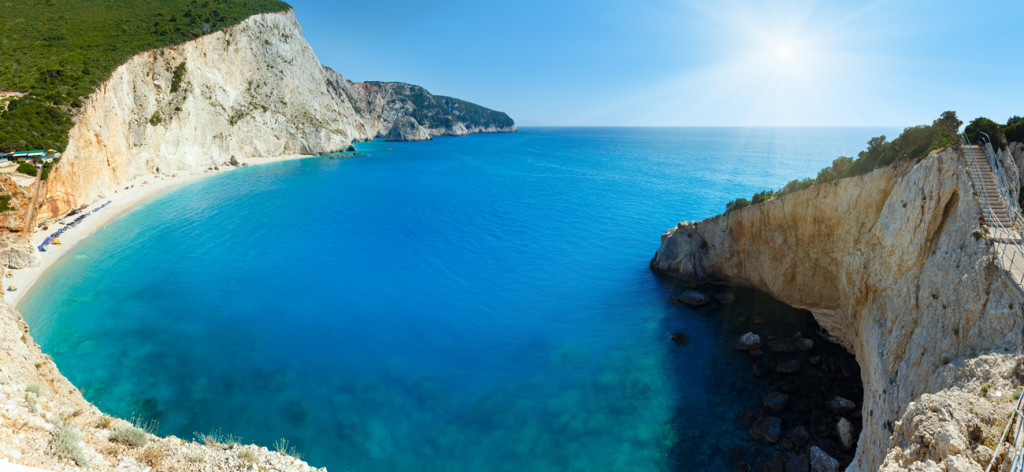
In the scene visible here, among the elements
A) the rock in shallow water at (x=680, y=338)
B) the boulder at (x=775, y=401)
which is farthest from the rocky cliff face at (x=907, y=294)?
the rock in shallow water at (x=680, y=338)

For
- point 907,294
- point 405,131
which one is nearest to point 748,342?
point 907,294

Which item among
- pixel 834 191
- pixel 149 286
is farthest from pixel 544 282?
pixel 149 286

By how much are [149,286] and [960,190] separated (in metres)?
43.7

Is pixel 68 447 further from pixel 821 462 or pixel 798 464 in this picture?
pixel 821 462

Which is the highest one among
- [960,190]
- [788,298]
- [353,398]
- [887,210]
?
[960,190]

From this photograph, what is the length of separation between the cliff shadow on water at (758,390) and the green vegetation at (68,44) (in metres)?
55.7

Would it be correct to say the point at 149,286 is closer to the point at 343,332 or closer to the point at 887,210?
the point at 343,332

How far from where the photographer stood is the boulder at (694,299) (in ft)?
91.5

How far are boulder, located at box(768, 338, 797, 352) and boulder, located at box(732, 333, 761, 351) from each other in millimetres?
699

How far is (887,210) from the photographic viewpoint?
18.4 m

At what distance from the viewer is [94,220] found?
141ft

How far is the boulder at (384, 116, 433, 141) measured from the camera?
18288 centimetres

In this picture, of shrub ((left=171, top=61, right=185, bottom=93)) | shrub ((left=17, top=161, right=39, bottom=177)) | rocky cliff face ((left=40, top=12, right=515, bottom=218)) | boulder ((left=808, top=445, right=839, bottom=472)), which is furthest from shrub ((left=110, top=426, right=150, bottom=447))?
shrub ((left=171, top=61, right=185, bottom=93))

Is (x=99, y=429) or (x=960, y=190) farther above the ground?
(x=960, y=190)
